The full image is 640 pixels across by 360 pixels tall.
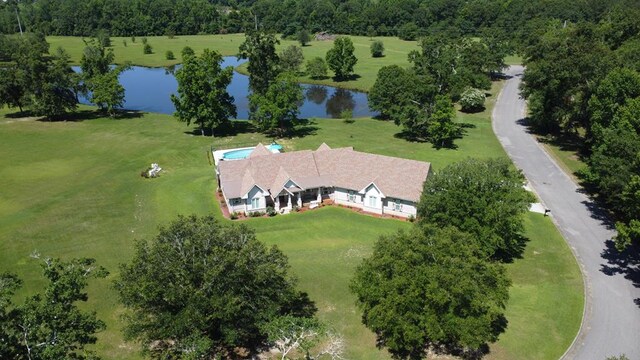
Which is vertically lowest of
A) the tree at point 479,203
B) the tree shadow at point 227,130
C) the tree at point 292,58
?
the tree shadow at point 227,130

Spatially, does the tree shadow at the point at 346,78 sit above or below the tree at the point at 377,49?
below

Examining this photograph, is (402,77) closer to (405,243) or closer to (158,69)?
(405,243)

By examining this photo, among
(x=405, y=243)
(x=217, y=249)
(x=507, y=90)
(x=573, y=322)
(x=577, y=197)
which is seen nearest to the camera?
(x=217, y=249)

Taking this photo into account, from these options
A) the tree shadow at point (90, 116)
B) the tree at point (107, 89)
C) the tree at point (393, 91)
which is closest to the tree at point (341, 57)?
the tree at point (393, 91)

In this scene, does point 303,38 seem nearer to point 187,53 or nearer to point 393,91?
point 187,53

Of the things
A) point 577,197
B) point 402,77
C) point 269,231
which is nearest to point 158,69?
point 402,77

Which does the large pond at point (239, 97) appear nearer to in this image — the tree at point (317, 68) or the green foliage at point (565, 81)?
the tree at point (317, 68)

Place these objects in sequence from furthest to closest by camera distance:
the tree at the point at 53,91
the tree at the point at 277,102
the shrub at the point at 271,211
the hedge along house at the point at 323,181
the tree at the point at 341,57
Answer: the tree at the point at 341,57, the tree at the point at 53,91, the tree at the point at 277,102, the shrub at the point at 271,211, the hedge along house at the point at 323,181
